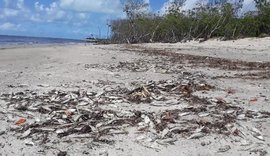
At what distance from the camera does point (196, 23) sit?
62688mm

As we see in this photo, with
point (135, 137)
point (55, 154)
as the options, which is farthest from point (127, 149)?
point (55, 154)

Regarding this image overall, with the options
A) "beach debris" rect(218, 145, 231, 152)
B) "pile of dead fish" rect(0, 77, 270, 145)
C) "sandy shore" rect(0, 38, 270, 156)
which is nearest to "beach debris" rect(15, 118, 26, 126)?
"pile of dead fish" rect(0, 77, 270, 145)

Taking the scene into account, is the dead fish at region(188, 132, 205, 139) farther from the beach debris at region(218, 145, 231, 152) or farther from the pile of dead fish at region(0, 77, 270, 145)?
the beach debris at region(218, 145, 231, 152)

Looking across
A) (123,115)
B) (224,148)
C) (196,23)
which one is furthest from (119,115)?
(196,23)

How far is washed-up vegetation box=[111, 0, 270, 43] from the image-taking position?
55688 mm

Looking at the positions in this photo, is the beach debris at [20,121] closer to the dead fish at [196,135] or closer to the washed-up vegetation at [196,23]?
the dead fish at [196,135]

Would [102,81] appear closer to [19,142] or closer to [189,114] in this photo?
[189,114]

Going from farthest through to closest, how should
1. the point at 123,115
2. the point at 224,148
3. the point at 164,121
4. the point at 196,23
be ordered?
the point at 196,23
the point at 123,115
the point at 164,121
the point at 224,148

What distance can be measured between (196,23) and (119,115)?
56375 mm

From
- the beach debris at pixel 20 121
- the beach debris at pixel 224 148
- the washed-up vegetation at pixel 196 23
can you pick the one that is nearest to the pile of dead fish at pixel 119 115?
the beach debris at pixel 20 121

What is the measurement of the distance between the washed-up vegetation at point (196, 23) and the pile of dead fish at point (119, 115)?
46.2 meters

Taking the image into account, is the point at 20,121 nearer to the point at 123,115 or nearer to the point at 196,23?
the point at 123,115

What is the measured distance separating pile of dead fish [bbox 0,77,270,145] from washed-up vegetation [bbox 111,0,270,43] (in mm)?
46227

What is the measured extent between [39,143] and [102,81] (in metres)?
6.08
